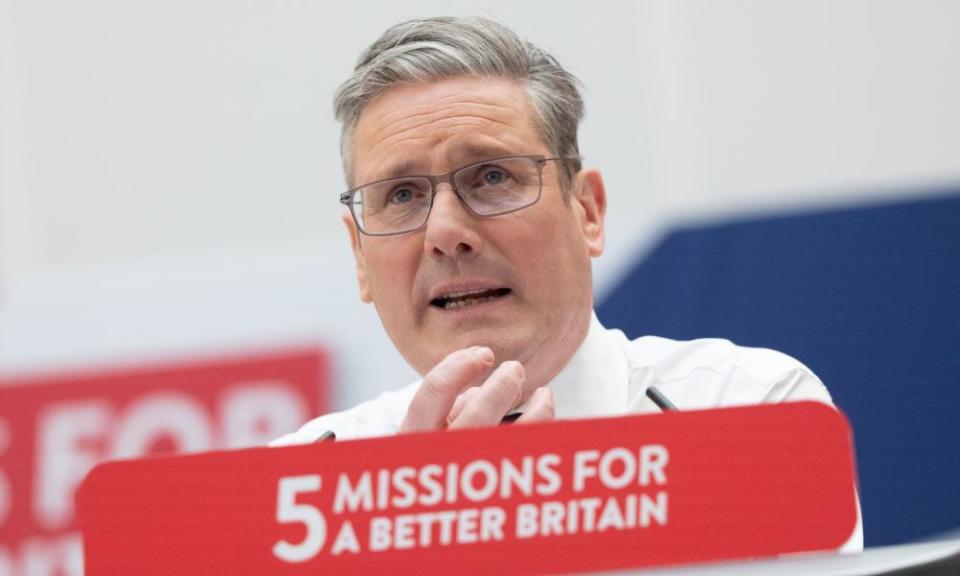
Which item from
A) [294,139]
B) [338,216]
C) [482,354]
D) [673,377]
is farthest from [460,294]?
[294,139]

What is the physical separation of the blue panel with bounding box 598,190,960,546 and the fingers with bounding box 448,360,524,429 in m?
1.54

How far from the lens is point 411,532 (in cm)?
74

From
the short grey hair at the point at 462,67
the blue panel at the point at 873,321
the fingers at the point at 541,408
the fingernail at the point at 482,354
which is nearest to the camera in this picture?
the fingers at the point at 541,408

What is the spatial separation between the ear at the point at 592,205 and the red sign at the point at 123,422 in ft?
4.82

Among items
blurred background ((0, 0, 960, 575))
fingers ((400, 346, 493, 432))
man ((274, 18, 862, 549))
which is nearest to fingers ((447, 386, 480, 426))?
fingers ((400, 346, 493, 432))

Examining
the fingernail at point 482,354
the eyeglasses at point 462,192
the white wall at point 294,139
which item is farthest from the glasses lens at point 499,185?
the white wall at point 294,139

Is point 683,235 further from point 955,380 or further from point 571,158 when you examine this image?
point 571,158

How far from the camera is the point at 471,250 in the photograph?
1270 millimetres

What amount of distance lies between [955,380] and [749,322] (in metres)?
0.42

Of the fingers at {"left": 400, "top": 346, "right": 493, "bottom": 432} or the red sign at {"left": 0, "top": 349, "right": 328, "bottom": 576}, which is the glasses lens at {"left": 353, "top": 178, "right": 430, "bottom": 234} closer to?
the fingers at {"left": 400, "top": 346, "right": 493, "bottom": 432}

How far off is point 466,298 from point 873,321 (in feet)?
4.59

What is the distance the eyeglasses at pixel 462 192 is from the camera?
1304 mm

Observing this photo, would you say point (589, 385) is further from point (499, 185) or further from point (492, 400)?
point (492, 400)

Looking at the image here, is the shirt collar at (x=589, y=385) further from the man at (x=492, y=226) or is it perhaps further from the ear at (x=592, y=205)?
the ear at (x=592, y=205)
